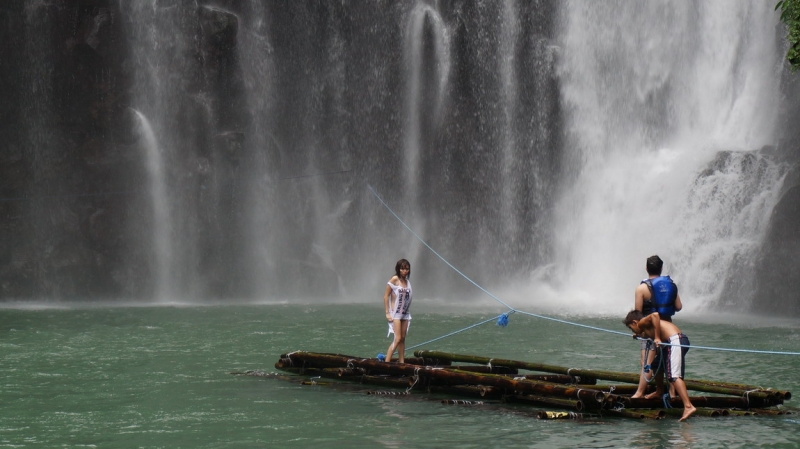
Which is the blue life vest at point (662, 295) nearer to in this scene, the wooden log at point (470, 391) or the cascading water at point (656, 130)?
the wooden log at point (470, 391)

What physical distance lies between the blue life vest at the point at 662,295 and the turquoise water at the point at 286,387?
4.27ft

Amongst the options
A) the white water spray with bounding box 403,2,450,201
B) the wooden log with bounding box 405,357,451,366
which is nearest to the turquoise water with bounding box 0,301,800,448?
the wooden log with bounding box 405,357,451,366

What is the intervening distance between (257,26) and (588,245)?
580 inches

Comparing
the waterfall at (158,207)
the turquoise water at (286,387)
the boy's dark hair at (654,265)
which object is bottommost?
the turquoise water at (286,387)

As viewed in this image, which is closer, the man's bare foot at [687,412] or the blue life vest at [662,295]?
the man's bare foot at [687,412]

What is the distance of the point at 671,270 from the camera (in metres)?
30.3

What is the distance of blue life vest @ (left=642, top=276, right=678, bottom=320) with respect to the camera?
39.2 feet

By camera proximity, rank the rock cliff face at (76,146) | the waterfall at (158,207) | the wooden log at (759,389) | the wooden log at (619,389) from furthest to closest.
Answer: the waterfall at (158,207) < the rock cliff face at (76,146) < the wooden log at (619,389) < the wooden log at (759,389)

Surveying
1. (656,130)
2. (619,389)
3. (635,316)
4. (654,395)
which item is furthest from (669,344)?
(656,130)

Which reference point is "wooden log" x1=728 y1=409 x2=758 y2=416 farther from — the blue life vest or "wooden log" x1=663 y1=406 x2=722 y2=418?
the blue life vest

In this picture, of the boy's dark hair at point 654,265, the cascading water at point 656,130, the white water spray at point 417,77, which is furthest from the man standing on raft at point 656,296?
the white water spray at point 417,77

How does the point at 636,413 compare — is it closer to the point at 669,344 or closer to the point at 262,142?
the point at 669,344

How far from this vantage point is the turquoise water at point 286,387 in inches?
440

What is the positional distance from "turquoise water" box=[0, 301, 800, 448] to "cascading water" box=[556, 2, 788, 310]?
673 centimetres
